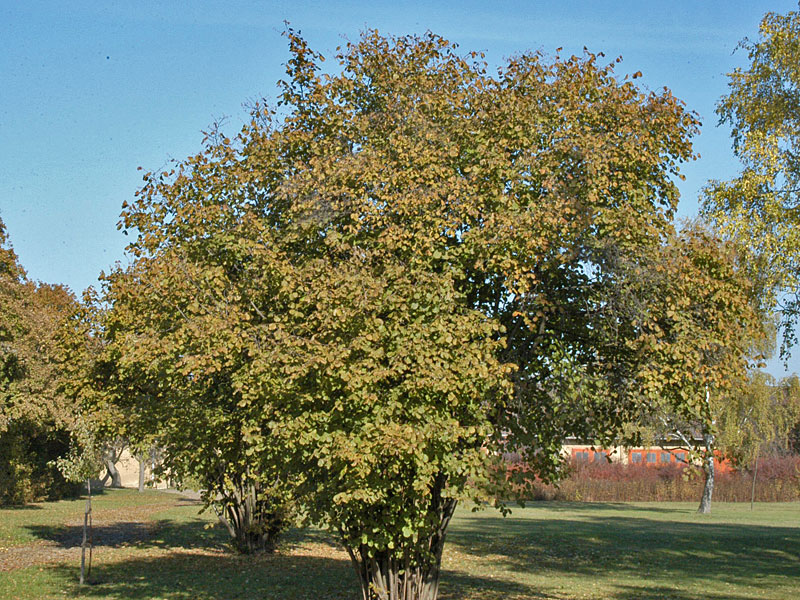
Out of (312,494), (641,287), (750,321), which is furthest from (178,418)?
(750,321)

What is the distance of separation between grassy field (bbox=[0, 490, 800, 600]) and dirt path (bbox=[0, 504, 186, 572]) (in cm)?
4

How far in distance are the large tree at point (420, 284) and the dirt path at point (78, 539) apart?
941cm

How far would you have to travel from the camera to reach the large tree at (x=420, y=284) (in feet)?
28.8

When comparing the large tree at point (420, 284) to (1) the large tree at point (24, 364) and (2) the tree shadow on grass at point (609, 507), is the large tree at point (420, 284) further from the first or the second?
(2) the tree shadow on grass at point (609, 507)

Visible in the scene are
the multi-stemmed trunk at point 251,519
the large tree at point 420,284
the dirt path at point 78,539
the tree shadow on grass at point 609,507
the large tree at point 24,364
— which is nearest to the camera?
the large tree at point 420,284

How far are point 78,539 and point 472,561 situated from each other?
1160 centimetres

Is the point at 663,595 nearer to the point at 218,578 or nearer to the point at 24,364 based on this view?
the point at 218,578

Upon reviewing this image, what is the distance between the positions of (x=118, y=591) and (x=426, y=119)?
972cm

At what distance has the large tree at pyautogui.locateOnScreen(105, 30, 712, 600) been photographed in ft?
28.8

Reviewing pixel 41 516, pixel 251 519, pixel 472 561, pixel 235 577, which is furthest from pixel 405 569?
pixel 41 516

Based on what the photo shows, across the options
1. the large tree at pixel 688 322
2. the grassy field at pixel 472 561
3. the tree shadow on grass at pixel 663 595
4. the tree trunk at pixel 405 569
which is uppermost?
the large tree at pixel 688 322

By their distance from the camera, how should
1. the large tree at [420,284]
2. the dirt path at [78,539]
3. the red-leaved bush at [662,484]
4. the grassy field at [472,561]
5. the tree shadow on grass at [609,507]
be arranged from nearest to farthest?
the large tree at [420,284]
the grassy field at [472,561]
the dirt path at [78,539]
the tree shadow on grass at [609,507]
the red-leaved bush at [662,484]

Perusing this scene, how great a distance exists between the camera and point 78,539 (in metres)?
23.5

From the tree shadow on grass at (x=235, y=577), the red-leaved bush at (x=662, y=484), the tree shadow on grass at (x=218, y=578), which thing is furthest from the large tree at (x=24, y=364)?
the red-leaved bush at (x=662, y=484)
